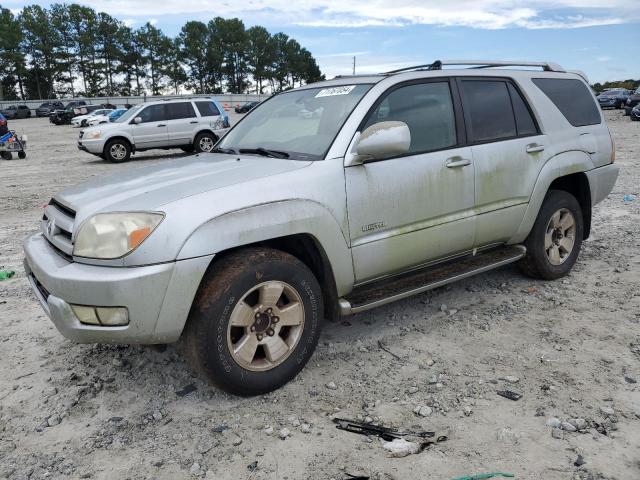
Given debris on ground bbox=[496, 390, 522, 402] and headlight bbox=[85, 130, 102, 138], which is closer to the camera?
debris on ground bbox=[496, 390, 522, 402]

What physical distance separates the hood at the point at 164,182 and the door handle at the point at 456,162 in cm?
109

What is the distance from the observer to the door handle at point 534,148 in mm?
4344

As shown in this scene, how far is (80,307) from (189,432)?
33.4 inches

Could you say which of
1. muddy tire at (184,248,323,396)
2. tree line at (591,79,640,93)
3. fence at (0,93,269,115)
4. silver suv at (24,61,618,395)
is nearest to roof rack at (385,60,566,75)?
silver suv at (24,61,618,395)

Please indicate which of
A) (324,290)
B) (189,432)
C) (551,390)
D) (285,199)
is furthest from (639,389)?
(189,432)

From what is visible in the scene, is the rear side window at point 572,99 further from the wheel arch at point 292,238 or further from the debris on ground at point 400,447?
the debris on ground at point 400,447

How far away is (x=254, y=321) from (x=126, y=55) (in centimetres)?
9647

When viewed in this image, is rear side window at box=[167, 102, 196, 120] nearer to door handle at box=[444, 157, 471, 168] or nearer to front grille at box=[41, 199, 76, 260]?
front grille at box=[41, 199, 76, 260]

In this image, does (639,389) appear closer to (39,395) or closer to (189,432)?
(189,432)

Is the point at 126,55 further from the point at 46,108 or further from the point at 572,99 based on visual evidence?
the point at 572,99

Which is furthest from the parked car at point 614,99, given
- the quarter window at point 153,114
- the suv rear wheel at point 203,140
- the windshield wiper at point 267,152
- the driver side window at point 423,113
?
the windshield wiper at point 267,152

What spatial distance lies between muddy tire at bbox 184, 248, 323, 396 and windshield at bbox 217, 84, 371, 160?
794 mm

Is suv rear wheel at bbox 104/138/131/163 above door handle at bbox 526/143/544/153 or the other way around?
the other way around

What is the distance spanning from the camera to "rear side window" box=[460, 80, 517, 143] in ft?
13.3
